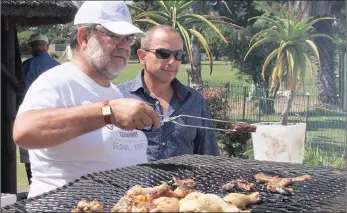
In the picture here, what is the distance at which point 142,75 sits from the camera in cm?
396

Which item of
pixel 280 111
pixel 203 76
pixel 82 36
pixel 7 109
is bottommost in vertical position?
pixel 203 76

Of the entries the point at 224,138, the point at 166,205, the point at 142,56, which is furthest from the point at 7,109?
the point at 166,205

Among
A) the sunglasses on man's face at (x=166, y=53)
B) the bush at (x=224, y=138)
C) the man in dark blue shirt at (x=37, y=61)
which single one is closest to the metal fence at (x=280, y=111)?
the bush at (x=224, y=138)

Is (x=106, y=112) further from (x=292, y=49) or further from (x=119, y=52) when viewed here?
(x=292, y=49)

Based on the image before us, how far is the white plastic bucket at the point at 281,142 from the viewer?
7.11 m

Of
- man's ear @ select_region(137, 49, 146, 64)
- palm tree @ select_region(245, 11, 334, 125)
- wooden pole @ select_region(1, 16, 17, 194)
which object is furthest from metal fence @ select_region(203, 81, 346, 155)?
man's ear @ select_region(137, 49, 146, 64)

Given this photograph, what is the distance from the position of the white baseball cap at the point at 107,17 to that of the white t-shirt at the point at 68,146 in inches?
9.3

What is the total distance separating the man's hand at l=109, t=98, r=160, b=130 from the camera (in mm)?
2260

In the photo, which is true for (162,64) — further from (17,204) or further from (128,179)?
(17,204)

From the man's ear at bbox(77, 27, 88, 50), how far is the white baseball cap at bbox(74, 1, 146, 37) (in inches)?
1.3

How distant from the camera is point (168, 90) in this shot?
3.93 meters

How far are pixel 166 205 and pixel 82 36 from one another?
3.89 feet

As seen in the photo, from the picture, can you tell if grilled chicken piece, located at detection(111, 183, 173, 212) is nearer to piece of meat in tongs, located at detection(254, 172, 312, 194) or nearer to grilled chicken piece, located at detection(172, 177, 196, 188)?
grilled chicken piece, located at detection(172, 177, 196, 188)

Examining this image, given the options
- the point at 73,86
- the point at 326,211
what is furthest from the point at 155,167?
the point at 326,211
